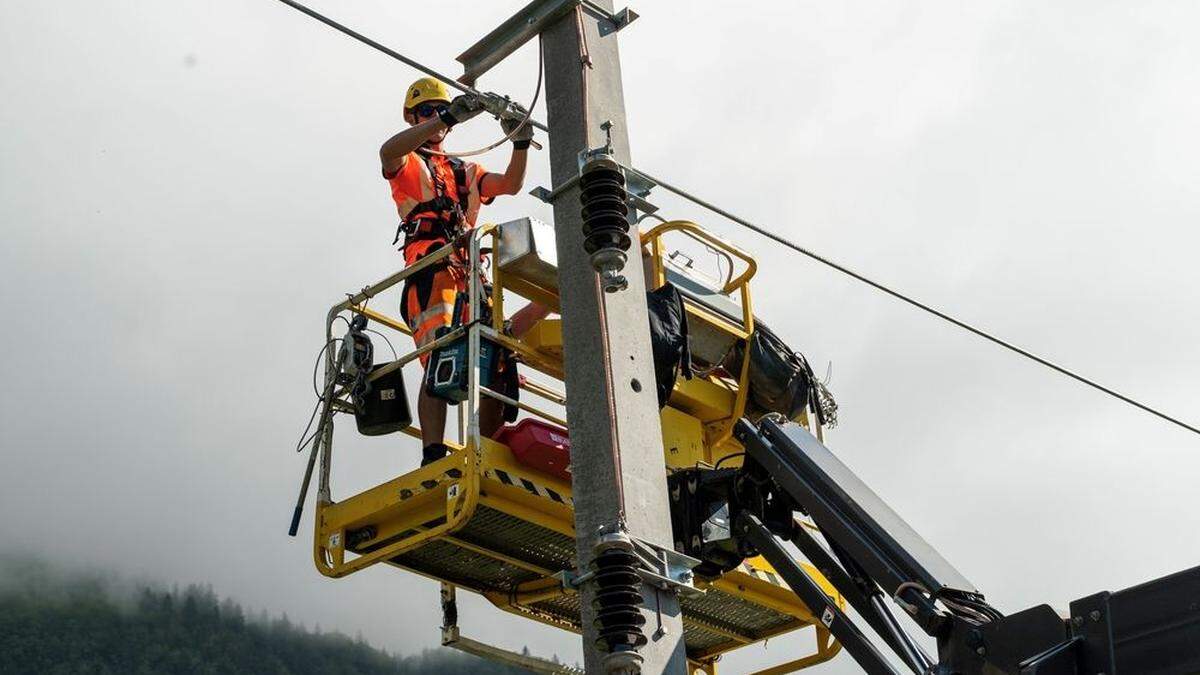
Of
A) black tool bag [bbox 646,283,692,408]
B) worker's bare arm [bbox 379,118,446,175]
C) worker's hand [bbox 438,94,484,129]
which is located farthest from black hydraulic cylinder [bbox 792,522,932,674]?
worker's bare arm [bbox 379,118,446,175]

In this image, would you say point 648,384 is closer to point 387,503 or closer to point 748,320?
point 387,503

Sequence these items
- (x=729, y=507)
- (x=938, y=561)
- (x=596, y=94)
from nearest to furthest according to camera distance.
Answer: (x=596, y=94), (x=938, y=561), (x=729, y=507)

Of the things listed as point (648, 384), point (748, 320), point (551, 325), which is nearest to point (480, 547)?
point (551, 325)

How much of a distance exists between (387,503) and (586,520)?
11.7 ft

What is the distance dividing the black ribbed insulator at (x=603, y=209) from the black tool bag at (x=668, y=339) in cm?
299

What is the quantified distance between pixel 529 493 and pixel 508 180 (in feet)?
9.31

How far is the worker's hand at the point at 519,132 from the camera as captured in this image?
10672 millimetres

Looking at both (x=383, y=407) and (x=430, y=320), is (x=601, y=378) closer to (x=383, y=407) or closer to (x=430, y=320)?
(x=430, y=320)

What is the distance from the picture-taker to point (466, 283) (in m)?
12.5

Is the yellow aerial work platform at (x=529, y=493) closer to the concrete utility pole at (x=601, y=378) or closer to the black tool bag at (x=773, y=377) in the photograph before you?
the black tool bag at (x=773, y=377)

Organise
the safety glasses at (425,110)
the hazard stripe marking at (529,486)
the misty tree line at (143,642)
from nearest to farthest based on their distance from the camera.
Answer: the hazard stripe marking at (529,486) → the safety glasses at (425,110) → the misty tree line at (143,642)

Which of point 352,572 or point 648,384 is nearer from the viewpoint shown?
point 648,384

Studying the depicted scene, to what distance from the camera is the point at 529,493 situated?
11.4 meters

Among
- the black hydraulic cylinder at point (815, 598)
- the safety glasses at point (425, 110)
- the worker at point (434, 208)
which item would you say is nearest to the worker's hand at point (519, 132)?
the worker at point (434, 208)
